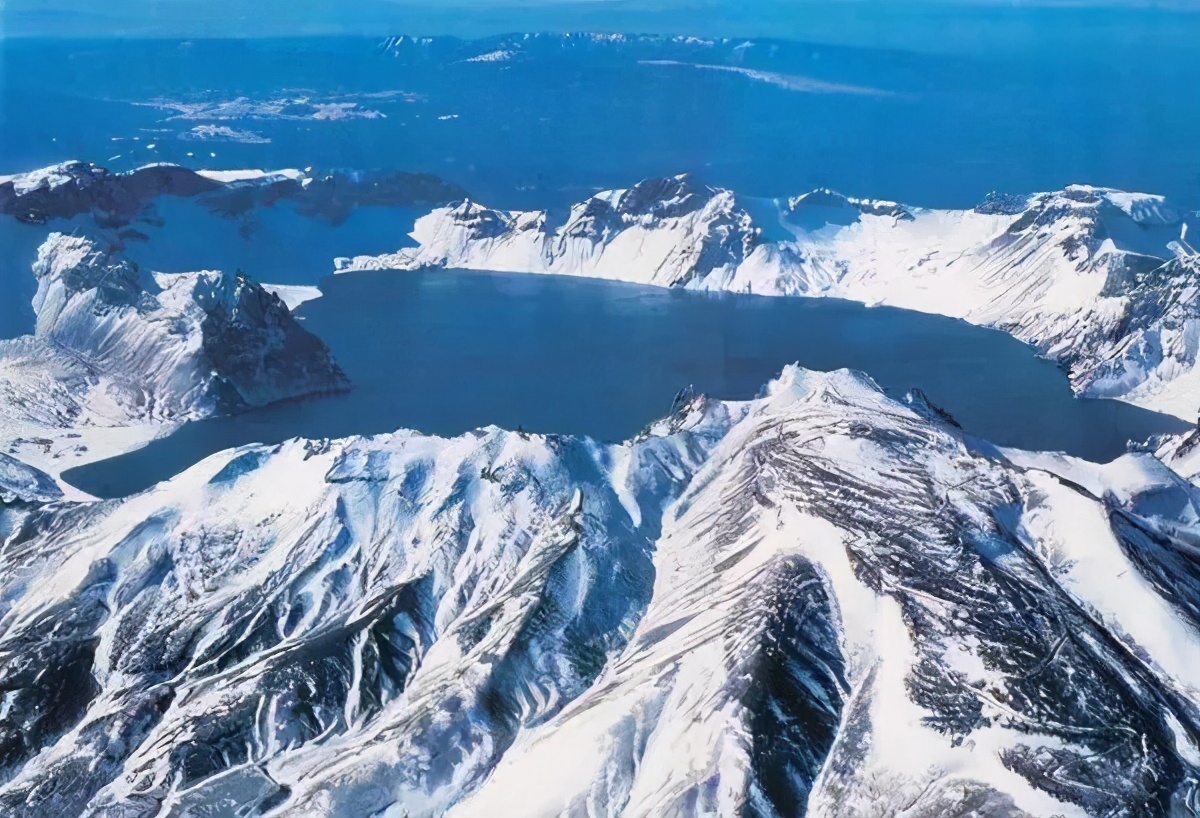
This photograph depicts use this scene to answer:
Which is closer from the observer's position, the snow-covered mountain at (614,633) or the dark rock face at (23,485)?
the snow-covered mountain at (614,633)

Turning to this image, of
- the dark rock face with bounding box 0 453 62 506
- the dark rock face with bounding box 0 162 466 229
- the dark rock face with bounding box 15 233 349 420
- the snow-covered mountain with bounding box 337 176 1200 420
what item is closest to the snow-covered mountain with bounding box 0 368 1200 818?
the dark rock face with bounding box 0 453 62 506

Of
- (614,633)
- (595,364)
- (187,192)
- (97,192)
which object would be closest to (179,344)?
(595,364)

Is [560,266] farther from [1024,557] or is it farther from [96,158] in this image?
[1024,557]

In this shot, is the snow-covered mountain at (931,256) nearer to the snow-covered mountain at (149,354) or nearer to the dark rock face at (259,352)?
the snow-covered mountain at (149,354)

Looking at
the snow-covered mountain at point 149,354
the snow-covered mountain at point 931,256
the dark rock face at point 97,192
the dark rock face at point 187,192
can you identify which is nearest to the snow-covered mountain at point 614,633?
the snow-covered mountain at point 149,354

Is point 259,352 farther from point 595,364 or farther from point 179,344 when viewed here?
point 595,364

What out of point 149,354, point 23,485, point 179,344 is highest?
point 23,485
